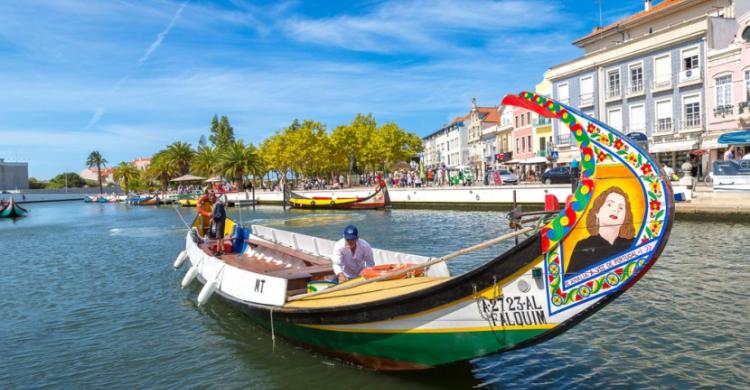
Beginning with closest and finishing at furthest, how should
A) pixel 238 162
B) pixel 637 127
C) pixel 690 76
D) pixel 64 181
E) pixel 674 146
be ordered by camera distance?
pixel 690 76
pixel 674 146
pixel 637 127
pixel 238 162
pixel 64 181

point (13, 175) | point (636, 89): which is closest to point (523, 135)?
point (636, 89)

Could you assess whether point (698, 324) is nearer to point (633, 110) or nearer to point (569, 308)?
point (569, 308)

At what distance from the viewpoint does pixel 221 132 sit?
4235 inches

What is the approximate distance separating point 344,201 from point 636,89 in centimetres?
2534

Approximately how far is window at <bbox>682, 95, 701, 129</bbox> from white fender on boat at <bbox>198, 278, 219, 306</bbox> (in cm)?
3647

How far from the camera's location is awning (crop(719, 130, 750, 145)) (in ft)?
99.8

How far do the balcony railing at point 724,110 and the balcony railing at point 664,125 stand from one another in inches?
153

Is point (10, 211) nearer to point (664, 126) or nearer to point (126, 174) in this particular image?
point (126, 174)

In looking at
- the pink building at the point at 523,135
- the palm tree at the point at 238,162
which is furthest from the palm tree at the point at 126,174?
the pink building at the point at 523,135

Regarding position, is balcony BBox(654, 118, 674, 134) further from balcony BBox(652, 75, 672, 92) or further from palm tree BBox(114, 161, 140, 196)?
palm tree BBox(114, 161, 140, 196)

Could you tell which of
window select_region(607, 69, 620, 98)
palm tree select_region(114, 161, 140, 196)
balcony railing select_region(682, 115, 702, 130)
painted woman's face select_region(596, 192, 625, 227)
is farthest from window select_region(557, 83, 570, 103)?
palm tree select_region(114, 161, 140, 196)

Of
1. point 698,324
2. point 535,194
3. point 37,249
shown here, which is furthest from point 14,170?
point 698,324

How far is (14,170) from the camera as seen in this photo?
136 meters

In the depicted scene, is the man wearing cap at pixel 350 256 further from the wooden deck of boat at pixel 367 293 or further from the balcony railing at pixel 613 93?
the balcony railing at pixel 613 93
